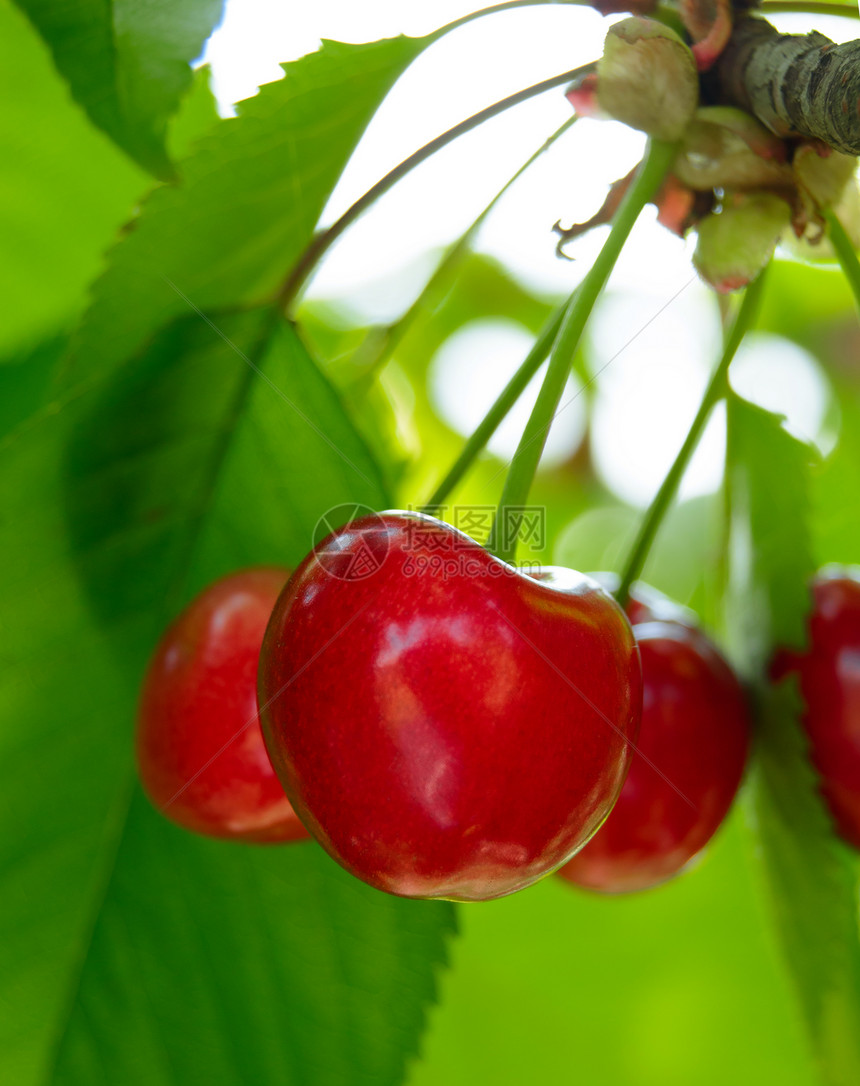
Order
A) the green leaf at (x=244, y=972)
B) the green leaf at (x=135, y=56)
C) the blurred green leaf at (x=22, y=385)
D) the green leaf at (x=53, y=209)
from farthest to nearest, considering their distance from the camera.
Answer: the green leaf at (x=53, y=209), the blurred green leaf at (x=22, y=385), the green leaf at (x=244, y=972), the green leaf at (x=135, y=56)

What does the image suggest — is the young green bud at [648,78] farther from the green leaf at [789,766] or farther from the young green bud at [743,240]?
the green leaf at [789,766]

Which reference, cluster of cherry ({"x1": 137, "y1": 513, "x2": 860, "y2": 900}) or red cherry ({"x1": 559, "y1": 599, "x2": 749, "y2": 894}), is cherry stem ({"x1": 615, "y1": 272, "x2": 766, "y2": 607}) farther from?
cluster of cherry ({"x1": 137, "y1": 513, "x2": 860, "y2": 900})

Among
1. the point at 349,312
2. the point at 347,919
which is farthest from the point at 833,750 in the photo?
the point at 349,312

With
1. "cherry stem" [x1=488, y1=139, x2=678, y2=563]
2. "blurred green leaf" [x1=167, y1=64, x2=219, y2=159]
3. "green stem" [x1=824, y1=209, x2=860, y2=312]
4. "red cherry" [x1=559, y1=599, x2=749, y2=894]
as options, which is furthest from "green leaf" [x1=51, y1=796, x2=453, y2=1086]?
"blurred green leaf" [x1=167, y1=64, x2=219, y2=159]

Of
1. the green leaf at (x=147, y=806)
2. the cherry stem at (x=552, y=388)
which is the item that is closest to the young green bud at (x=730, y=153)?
the cherry stem at (x=552, y=388)

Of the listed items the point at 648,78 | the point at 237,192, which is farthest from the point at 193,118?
the point at 648,78

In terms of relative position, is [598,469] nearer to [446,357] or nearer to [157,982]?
[446,357]

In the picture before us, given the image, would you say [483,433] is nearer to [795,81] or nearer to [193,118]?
[795,81]
